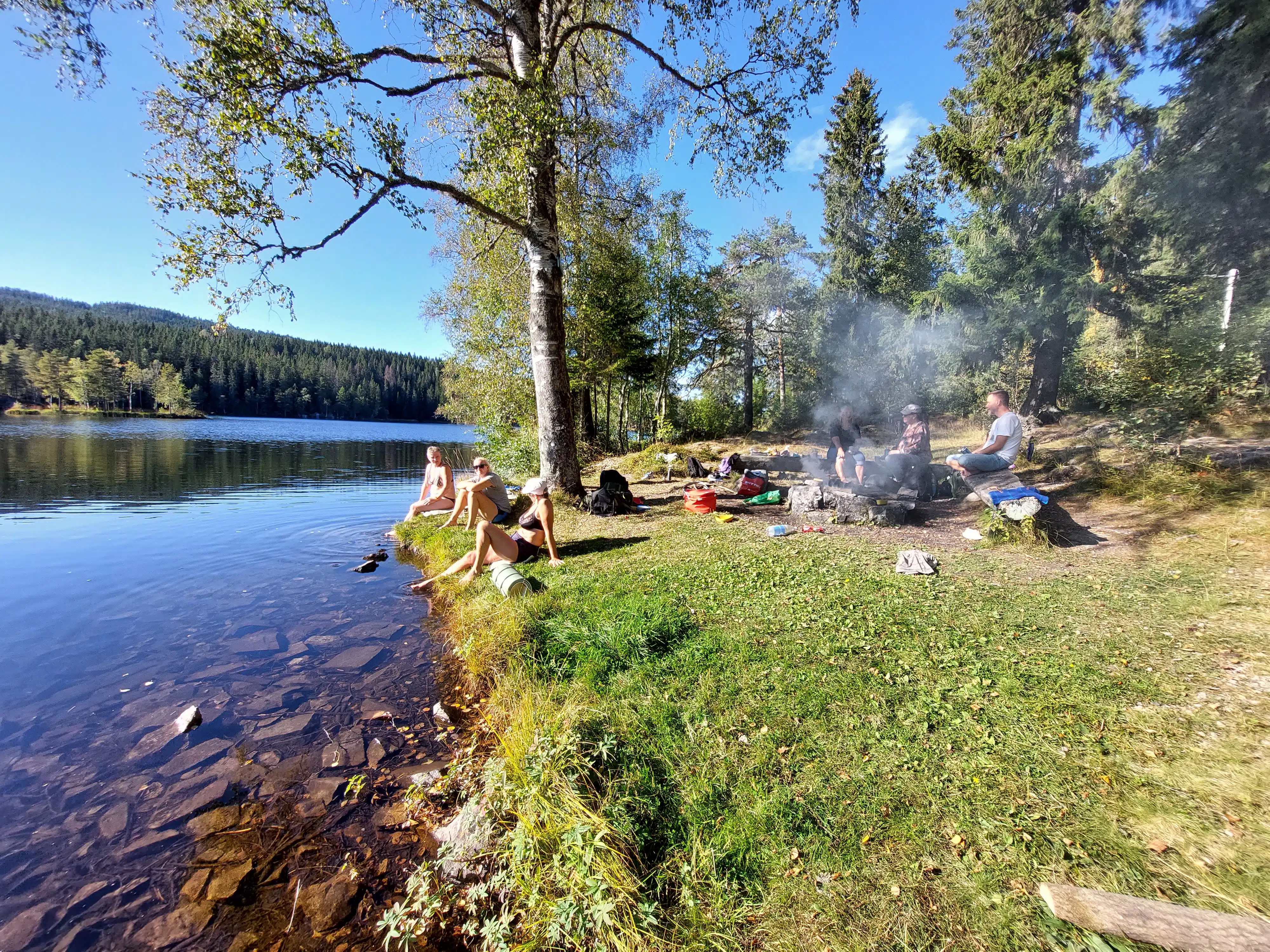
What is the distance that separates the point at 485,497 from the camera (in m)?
7.59

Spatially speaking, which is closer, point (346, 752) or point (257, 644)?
point (346, 752)

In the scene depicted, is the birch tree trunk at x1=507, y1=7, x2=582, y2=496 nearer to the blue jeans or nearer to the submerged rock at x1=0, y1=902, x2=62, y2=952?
the submerged rock at x1=0, y1=902, x2=62, y2=952

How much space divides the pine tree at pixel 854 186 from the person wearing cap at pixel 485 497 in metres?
19.7

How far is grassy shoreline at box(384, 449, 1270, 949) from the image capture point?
201cm

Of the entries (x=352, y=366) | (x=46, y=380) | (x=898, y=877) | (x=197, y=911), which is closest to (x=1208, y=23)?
(x=898, y=877)

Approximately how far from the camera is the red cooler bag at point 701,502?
8.29m

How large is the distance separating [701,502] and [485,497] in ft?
12.0

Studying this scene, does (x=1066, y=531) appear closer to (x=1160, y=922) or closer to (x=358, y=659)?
(x=1160, y=922)

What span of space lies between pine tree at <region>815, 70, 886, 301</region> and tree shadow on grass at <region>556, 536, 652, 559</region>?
1953 centimetres

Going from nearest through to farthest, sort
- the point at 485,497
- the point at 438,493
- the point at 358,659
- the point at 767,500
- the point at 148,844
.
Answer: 1. the point at 148,844
2. the point at 358,659
3. the point at 485,497
4. the point at 767,500
5. the point at 438,493

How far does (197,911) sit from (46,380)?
102 meters

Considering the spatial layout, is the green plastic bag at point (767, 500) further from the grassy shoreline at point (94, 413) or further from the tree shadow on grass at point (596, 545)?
the grassy shoreline at point (94, 413)

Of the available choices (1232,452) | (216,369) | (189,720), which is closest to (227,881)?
(189,720)

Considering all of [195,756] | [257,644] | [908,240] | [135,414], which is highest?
[908,240]
